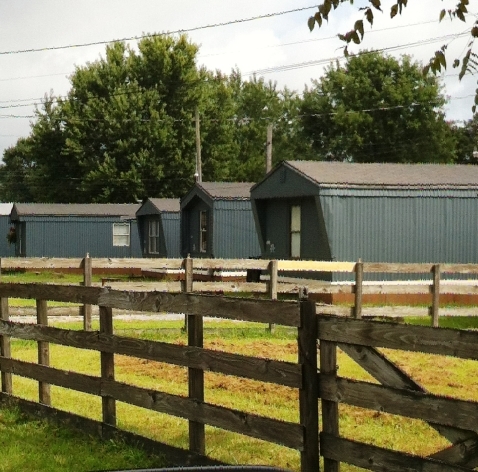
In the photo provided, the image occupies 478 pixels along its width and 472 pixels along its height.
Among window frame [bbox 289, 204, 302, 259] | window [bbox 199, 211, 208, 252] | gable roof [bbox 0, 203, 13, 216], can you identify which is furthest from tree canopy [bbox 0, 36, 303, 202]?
window frame [bbox 289, 204, 302, 259]

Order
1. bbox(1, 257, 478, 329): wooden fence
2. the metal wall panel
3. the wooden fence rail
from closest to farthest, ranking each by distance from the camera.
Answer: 1. the wooden fence rail
2. bbox(1, 257, 478, 329): wooden fence
3. the metal wall panel

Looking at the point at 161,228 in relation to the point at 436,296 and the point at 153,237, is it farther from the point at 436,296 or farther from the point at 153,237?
the point at 436,296

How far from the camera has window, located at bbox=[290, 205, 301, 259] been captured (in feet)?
86.1

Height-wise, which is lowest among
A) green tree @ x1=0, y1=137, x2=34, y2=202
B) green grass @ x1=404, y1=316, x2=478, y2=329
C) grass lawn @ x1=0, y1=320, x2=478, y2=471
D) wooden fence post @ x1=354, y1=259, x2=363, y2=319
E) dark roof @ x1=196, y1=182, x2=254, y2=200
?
green grass @ x1=404, y1=316, x2=478, y2=329

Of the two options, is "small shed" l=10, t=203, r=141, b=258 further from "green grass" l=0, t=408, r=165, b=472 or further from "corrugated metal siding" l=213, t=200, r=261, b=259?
"green grass" l=0, t=408, r=165, b=472

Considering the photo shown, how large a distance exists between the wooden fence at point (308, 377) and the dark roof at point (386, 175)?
1654 centimetres

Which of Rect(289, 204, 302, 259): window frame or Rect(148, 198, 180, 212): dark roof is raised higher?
Rect(148, 198, 180, 212): dark roof

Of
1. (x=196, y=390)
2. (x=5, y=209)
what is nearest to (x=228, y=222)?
(x=5, y=209)

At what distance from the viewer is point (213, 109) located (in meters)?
64.0

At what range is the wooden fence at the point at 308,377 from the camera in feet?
16.0

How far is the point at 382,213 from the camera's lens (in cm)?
2408

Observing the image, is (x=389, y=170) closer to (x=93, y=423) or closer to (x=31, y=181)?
(x=93, y=423)

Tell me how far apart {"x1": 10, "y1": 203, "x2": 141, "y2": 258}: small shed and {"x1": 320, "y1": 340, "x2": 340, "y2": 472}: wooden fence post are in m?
38.5

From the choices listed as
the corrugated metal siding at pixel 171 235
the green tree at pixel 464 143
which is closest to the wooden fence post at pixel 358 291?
the corrugated metal siding at pixel 171 235
